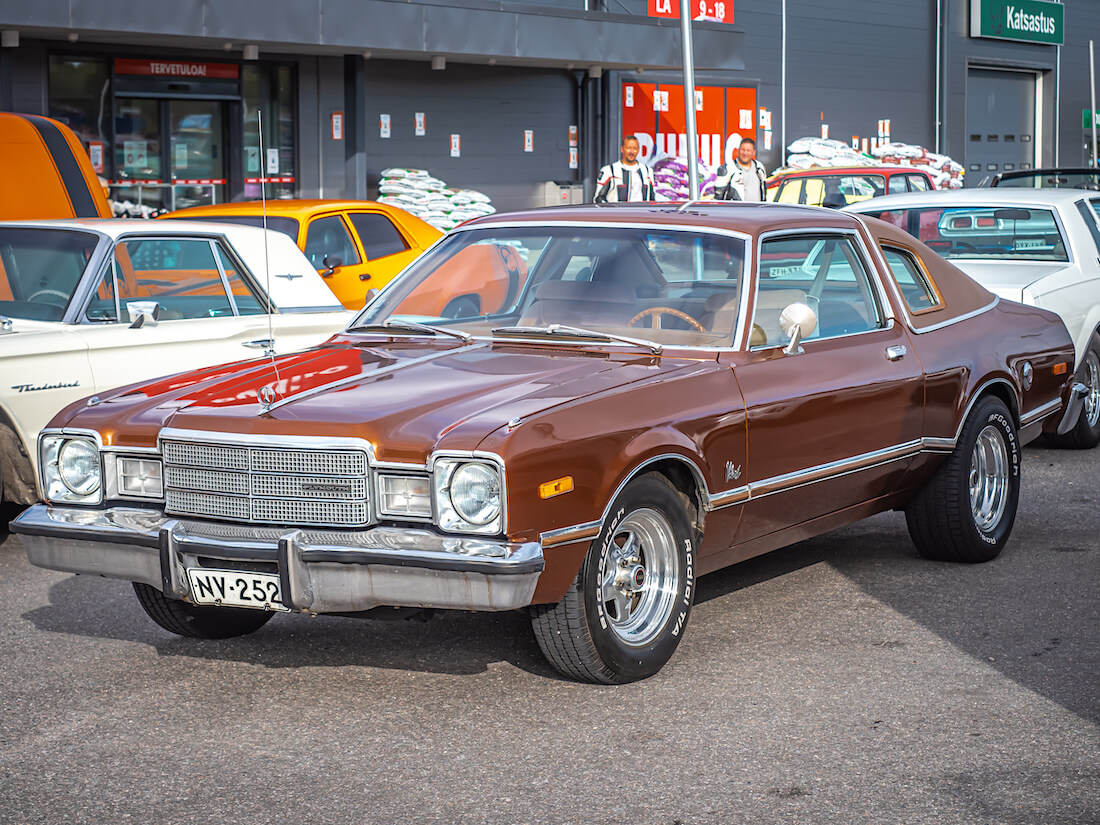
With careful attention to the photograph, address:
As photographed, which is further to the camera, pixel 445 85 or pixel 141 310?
pixel 445 85

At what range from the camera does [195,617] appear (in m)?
5.33

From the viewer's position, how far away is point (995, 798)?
388 cm

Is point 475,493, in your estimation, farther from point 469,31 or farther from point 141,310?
point 469,31

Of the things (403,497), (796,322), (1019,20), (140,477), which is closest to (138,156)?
(140,477)

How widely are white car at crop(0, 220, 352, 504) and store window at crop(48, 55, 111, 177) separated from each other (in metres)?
11.3

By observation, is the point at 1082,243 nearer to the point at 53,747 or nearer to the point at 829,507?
the point at 829,507

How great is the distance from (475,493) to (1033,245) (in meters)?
6.86

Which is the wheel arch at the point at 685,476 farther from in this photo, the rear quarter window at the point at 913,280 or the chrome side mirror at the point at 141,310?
the chrome side mirror at the point at 141,310

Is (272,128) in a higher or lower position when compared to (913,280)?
higher

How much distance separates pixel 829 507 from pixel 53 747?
9.61 ft

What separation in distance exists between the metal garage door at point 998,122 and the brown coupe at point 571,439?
27714mm

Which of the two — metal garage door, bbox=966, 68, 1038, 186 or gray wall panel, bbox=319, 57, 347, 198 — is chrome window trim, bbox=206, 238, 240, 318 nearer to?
gray wall panel, bbox=319, 57, 347, 198

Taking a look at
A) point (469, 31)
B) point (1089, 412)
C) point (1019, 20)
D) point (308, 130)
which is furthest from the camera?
point (1019, 20)

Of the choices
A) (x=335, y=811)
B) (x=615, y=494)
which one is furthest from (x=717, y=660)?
(x=335, y=811)
